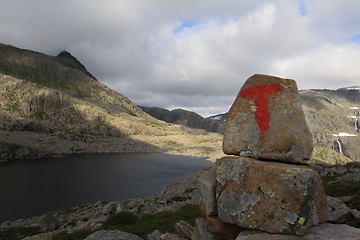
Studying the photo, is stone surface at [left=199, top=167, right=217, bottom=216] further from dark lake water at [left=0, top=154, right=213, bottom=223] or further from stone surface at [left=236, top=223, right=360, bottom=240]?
dark lake water at [left=0, top=154, right=213, bottom=223]

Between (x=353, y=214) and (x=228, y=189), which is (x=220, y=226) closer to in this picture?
(x=228, y=189)

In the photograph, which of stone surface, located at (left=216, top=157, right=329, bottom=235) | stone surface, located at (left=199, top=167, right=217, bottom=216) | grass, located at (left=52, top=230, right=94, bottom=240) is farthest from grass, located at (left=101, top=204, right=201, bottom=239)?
stone surface, located at (left=216, top=157, right=329, bottom=235)

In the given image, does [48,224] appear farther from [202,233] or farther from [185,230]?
[202,233]

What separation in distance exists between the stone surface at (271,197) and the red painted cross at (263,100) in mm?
2178

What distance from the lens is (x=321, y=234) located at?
9727mm

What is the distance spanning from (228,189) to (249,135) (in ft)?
10.1

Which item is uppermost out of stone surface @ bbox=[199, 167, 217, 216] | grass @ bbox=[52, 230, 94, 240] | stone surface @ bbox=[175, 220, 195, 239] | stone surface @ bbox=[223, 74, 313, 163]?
stone surface @ bbox=[223, 74, 313, 163]

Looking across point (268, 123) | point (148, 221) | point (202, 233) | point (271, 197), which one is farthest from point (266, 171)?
point (148, 221)

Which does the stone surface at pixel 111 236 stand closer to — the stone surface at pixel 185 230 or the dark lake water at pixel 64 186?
the stone surface at pixel 185 230

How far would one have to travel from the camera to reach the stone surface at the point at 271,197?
9.82 m

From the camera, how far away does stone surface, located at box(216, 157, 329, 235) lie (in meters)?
9.82

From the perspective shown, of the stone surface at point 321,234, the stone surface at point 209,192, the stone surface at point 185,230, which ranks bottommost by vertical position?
the stone surface at point 185,230

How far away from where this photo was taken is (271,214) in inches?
400

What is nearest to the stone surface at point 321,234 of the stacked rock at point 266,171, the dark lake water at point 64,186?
the stacked rock at point 266,171
